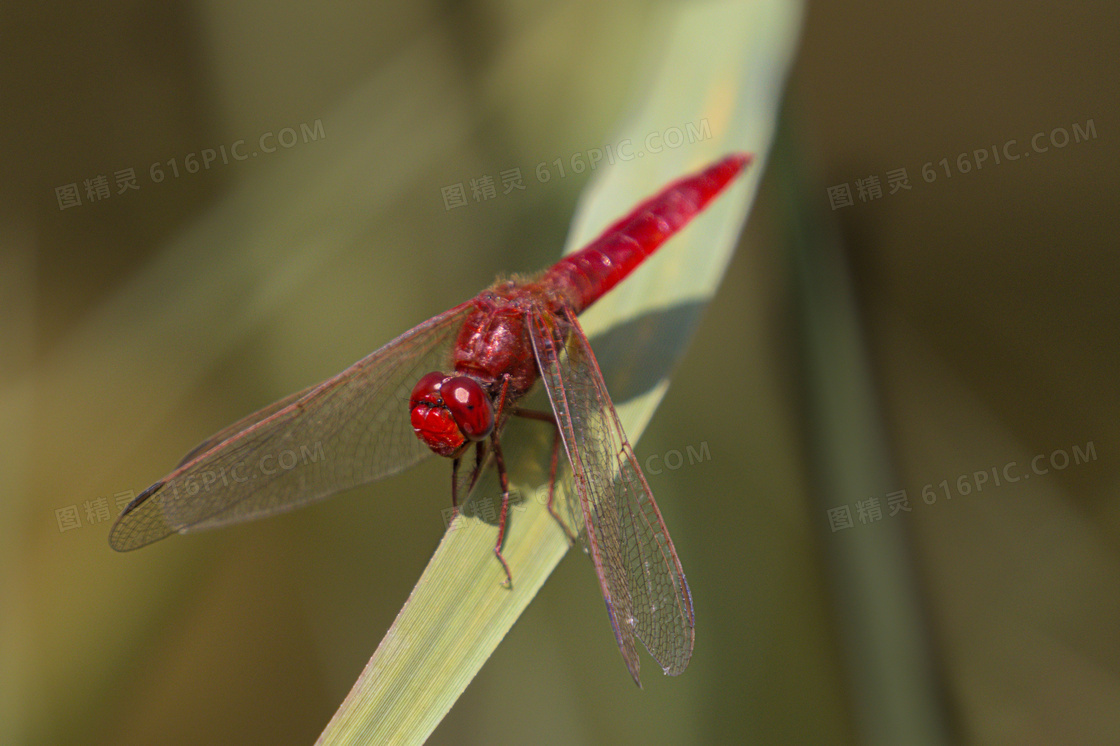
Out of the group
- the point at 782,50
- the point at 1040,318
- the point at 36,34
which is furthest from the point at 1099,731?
the point at 36,34

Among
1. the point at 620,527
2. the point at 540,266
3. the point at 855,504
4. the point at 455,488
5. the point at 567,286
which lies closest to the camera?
the point at 620,527

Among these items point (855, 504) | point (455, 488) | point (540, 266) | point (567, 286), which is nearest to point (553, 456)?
point (455, 488)

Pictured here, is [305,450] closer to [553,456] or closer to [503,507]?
[503,507]

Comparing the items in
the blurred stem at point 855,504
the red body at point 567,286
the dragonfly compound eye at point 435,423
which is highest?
the red body at point 567,286

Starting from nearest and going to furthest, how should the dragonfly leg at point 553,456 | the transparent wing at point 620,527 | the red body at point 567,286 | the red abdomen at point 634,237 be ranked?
the transparent wing at point 620,527, the dragonfly leg at point 553,456, the red body at point 567,286, the red abdomen at point 634,237

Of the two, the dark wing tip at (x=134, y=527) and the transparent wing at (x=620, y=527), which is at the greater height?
the dark wing tip at (x=134, y=527)

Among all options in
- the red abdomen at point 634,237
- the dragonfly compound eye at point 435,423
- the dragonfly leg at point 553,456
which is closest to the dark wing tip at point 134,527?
the dragonfly compound eye at point 435,423

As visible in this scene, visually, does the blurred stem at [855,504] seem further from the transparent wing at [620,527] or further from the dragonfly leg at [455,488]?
the dragonfly leg at [455,488]
